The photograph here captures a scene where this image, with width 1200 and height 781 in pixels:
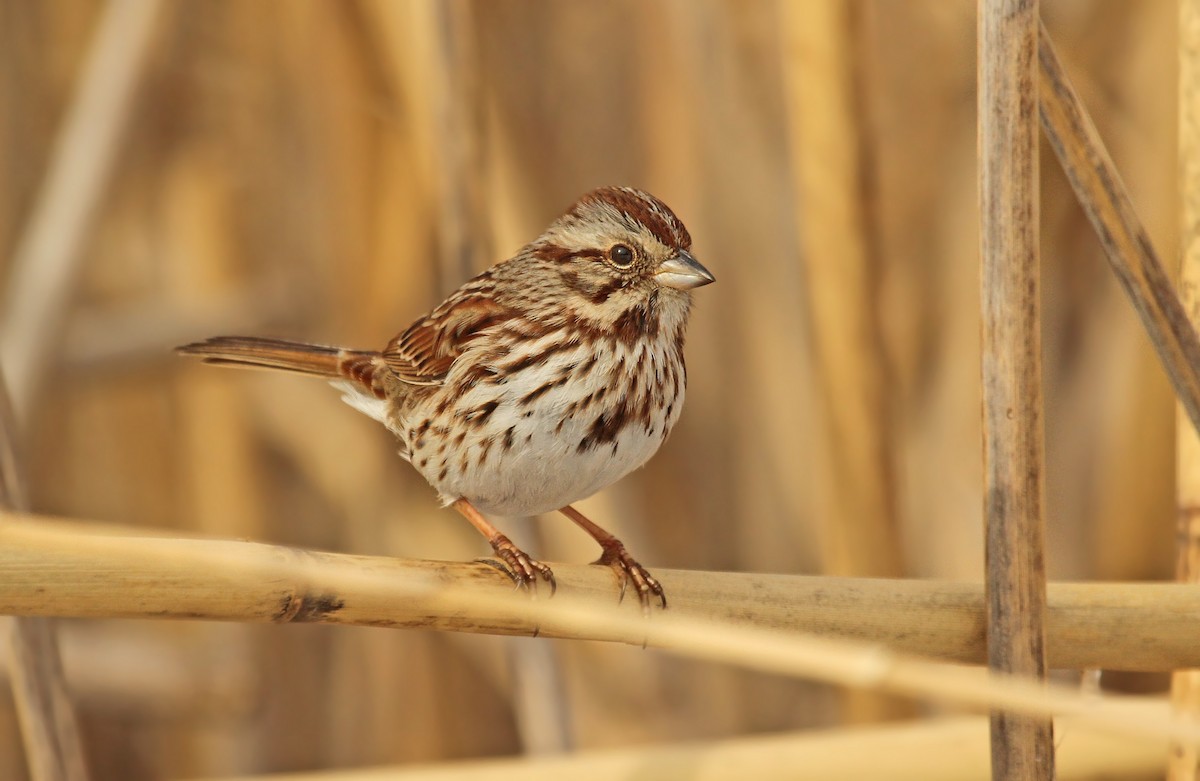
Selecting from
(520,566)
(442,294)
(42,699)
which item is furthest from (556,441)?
(442,294)

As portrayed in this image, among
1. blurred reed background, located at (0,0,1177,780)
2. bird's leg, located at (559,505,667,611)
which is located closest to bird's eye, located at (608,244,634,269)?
bird's leg, located at (559,505,667,611)

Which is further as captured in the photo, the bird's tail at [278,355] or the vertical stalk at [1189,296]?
the bird's tail at [278,355]

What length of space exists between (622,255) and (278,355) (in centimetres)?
65

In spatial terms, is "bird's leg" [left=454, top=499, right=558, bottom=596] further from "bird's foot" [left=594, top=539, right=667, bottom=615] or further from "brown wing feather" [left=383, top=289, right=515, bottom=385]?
"brown wing feather" [left=383, top=289, right=515, bottom=385]

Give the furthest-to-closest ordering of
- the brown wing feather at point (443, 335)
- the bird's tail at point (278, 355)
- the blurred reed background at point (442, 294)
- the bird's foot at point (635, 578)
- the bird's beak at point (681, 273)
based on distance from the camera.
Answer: the blurred reed background at point (442, 294) → the bird's tail at point (278, 355) → the brown wing feather at point (443, 335) → the bird's beak at point (681, 273) → the bird's foot at point (635, 578)

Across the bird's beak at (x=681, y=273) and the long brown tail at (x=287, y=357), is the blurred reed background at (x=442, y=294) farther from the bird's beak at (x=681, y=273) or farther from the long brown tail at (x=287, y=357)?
the bird's beak at (x=681, y=273)

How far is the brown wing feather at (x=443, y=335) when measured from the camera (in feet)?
6.51

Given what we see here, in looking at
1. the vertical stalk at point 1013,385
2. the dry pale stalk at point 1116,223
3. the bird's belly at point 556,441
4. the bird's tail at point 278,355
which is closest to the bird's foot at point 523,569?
the bird's belly at point 556,441

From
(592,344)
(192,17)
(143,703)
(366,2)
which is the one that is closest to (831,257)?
(592,344)

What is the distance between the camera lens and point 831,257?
7.16 ft

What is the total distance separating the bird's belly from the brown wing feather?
132 millimetres

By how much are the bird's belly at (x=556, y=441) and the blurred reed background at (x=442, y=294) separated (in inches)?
28.0

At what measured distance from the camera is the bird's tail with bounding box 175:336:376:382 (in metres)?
2.10

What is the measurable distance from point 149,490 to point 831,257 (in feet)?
6.40
